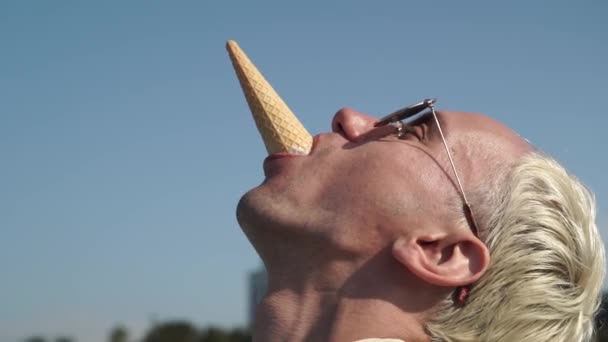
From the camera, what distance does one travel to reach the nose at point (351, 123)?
14.2 feet

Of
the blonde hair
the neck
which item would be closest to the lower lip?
the neck

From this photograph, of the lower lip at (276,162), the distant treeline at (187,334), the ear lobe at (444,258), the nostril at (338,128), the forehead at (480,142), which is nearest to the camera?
the ear lobe at (444,258)

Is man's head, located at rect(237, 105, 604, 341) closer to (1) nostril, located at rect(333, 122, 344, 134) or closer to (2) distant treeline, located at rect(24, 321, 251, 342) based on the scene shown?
(1) nostril, located at rect(333, 122, 344, 134)

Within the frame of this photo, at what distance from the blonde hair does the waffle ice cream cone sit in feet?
3.09

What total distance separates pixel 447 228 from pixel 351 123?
755mm

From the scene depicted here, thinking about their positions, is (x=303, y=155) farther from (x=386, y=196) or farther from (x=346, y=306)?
(x=346, y=306)

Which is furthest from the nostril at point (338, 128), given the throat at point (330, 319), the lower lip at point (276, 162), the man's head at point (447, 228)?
the throat at point (330, 319)

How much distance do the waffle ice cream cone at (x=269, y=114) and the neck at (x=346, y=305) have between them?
707 millimetres

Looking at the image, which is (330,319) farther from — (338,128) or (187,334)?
(187,334)

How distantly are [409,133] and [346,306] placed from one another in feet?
3.23

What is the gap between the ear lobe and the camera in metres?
3.87

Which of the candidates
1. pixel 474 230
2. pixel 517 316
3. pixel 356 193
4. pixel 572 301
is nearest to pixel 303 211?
pixel 356 193

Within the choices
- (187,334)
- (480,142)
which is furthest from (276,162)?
(187,334)

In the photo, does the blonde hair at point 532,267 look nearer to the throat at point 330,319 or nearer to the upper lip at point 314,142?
the throat at point 330,319
